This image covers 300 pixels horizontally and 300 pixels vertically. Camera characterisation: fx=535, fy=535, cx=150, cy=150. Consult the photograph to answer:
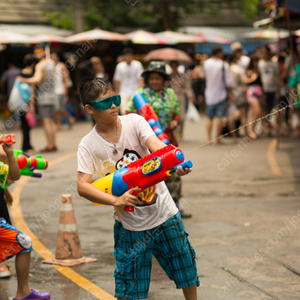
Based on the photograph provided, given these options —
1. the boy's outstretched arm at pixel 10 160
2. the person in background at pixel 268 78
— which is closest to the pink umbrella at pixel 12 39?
the person in background at pixel 268 78

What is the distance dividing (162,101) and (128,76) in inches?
255

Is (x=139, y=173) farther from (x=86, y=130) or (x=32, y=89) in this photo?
(x=86, y=130)

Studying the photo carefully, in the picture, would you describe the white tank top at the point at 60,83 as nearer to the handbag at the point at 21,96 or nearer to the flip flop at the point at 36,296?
the handbag at the point at 21,96

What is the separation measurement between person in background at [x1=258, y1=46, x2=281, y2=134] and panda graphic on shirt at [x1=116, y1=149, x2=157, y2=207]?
10.4 meters

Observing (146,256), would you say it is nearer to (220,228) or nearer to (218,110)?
(220,228)

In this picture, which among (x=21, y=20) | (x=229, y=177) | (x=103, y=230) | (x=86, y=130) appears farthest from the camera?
(x=21, y=20)

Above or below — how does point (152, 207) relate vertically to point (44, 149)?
above

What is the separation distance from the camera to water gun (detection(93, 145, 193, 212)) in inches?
113

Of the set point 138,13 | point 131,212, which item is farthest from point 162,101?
point 138,13

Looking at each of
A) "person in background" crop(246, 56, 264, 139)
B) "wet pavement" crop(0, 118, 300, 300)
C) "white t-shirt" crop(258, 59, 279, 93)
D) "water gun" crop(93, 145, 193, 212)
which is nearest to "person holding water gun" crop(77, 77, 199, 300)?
"water gun" crop(93, 145, 193, 212)

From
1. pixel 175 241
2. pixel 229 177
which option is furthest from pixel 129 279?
pixel 229 177

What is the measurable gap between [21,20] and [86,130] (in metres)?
11.1

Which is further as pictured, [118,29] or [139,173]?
[118,29]

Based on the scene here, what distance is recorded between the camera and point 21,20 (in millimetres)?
25500
